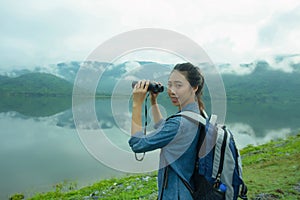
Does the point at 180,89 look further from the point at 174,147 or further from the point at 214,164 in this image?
the point at 214,164

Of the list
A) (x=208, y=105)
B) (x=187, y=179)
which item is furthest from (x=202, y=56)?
(x=187, y=179)

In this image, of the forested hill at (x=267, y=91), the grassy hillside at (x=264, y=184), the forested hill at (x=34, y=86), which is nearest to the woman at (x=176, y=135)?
the grassy hillside at (x=264, y=184)

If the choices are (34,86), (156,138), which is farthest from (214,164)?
(34,86)

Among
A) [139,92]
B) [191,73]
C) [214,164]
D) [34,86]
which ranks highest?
[34,86]

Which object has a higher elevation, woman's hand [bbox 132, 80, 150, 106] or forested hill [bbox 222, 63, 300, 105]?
forested hill [bbox 222, 63, 300, 105]

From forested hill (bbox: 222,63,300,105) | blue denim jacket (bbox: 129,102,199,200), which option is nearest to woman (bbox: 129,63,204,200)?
blue denim jacket (bbox: 129,102,199,200)

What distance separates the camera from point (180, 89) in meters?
1.86

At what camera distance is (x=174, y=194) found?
5.87ft

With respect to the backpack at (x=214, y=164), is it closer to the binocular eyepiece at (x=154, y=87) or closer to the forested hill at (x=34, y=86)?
the binocular eyepiece at (x=154, y=87)

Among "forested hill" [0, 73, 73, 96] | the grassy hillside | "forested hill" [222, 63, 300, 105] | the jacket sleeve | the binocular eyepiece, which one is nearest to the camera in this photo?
the jacket sleeve

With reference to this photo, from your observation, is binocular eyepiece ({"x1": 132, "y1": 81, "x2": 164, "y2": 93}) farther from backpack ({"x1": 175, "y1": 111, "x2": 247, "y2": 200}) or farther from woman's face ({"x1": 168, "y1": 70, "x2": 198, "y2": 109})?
backpack ({"x1": 175, "y1": 111, "x2": 247, "y2": 200})

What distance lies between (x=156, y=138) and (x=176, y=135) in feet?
0.41

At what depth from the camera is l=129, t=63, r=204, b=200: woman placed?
166 centimetres

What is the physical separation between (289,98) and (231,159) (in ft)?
510
